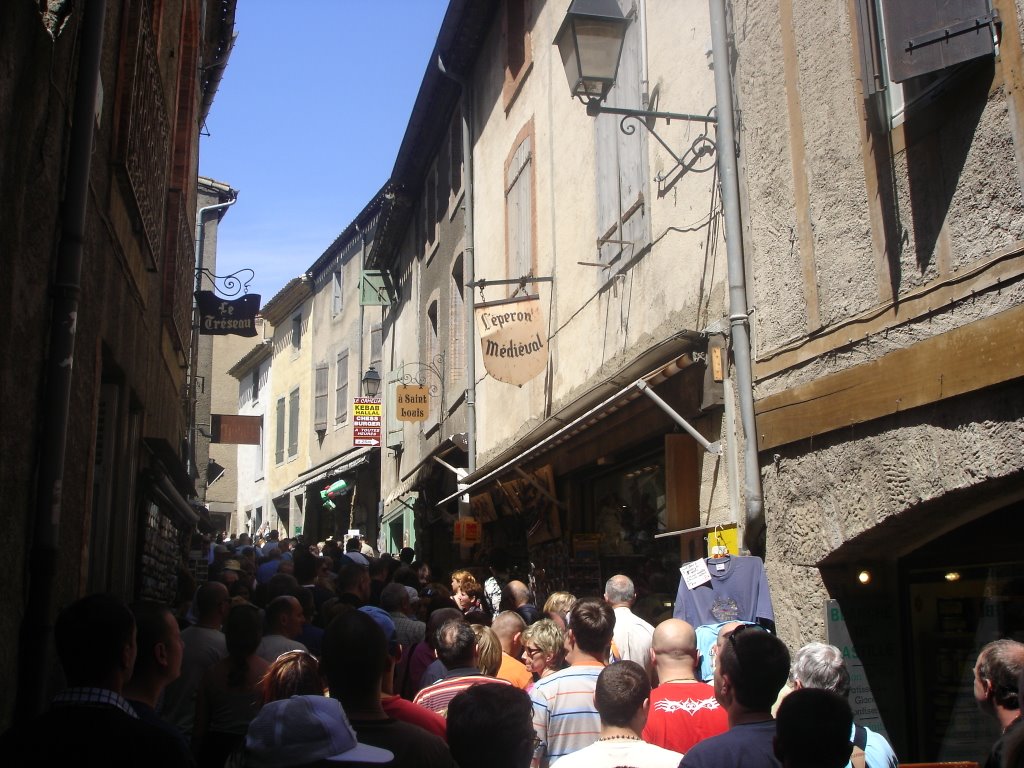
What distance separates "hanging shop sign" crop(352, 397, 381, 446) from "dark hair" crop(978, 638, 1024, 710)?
20287mm

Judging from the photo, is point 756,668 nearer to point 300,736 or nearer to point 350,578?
point 300,736

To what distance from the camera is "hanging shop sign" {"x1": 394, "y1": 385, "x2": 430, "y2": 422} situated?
18.6 meters

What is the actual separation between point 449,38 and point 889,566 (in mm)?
12047

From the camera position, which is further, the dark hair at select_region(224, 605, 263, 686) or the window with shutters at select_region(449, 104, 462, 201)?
the window with shutters at select_region(449, 104, 462, 201)

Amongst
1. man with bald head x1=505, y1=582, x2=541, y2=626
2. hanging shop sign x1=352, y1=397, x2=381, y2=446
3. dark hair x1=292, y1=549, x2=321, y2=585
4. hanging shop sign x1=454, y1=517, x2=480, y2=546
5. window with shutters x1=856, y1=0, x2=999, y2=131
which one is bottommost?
man with bald head x1=505, y1=582, x2=541, y2=626

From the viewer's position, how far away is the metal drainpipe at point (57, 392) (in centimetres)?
419

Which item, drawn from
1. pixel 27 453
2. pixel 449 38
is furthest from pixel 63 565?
pixel 449 38

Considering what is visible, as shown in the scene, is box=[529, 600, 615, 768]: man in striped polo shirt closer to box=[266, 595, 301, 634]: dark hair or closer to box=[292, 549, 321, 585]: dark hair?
box=[266, 595, 301, 634]: dark hair

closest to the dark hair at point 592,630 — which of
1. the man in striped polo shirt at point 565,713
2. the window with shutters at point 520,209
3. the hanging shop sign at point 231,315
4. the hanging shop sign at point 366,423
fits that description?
the man in striped polo shirt at point 565,713

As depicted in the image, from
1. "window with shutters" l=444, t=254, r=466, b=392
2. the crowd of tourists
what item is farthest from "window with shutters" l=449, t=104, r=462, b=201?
the crowd of tourists

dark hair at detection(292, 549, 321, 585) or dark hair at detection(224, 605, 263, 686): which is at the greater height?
dark hair at detection(292, 549, 321, 585)

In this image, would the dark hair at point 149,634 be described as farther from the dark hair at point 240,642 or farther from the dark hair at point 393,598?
the dark hair at point 393,598

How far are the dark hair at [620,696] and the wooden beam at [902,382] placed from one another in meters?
2.15

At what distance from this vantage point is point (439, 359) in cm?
1933
